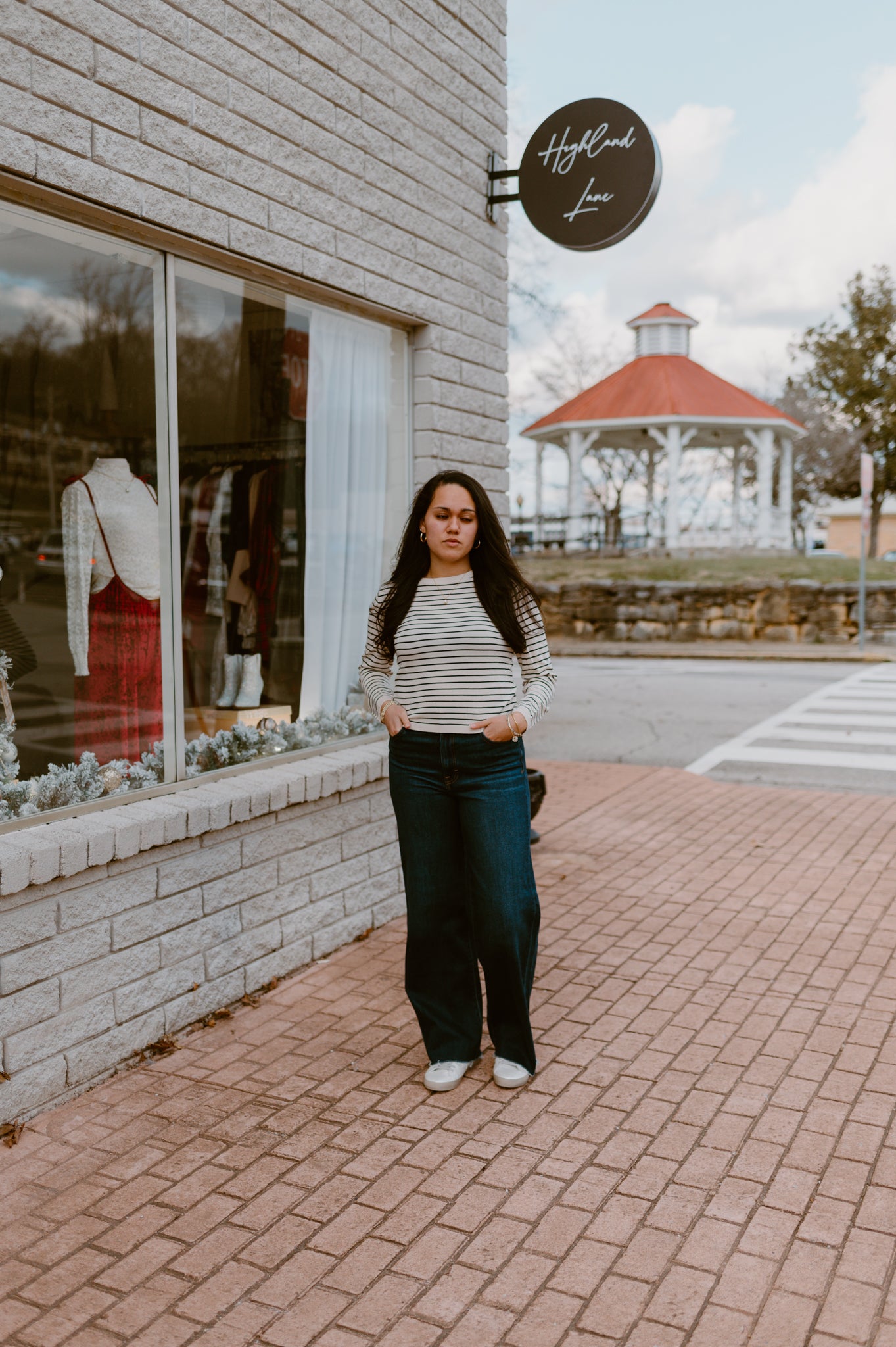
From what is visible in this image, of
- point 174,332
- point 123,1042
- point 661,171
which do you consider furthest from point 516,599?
point 661,171

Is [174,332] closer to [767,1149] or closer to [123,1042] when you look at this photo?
[123,1042]

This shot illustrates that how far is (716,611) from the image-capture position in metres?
22.7

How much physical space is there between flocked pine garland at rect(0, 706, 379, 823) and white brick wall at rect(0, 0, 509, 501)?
4.31ft

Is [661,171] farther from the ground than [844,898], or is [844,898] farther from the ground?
[661,171]

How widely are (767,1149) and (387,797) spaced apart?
2519 millimetres

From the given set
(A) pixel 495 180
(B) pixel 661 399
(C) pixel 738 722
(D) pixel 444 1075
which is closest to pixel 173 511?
(D) pixel 444 1075

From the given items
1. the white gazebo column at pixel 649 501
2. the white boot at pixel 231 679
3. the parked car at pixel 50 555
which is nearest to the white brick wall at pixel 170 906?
the white boot at pixel 231 679

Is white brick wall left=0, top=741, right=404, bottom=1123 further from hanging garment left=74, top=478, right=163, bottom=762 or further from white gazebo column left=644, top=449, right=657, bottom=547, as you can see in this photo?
white gazebo column left=644, top=449, right=657, bottom=547

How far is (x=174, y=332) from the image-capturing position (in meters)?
4.32

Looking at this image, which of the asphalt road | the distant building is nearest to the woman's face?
the asphalt road

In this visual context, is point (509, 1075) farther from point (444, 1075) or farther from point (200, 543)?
point (200, 543)

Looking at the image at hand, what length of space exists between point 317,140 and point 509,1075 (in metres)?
3.62

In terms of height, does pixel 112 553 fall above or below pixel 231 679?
above

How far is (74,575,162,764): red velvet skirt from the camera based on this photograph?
4.44m
